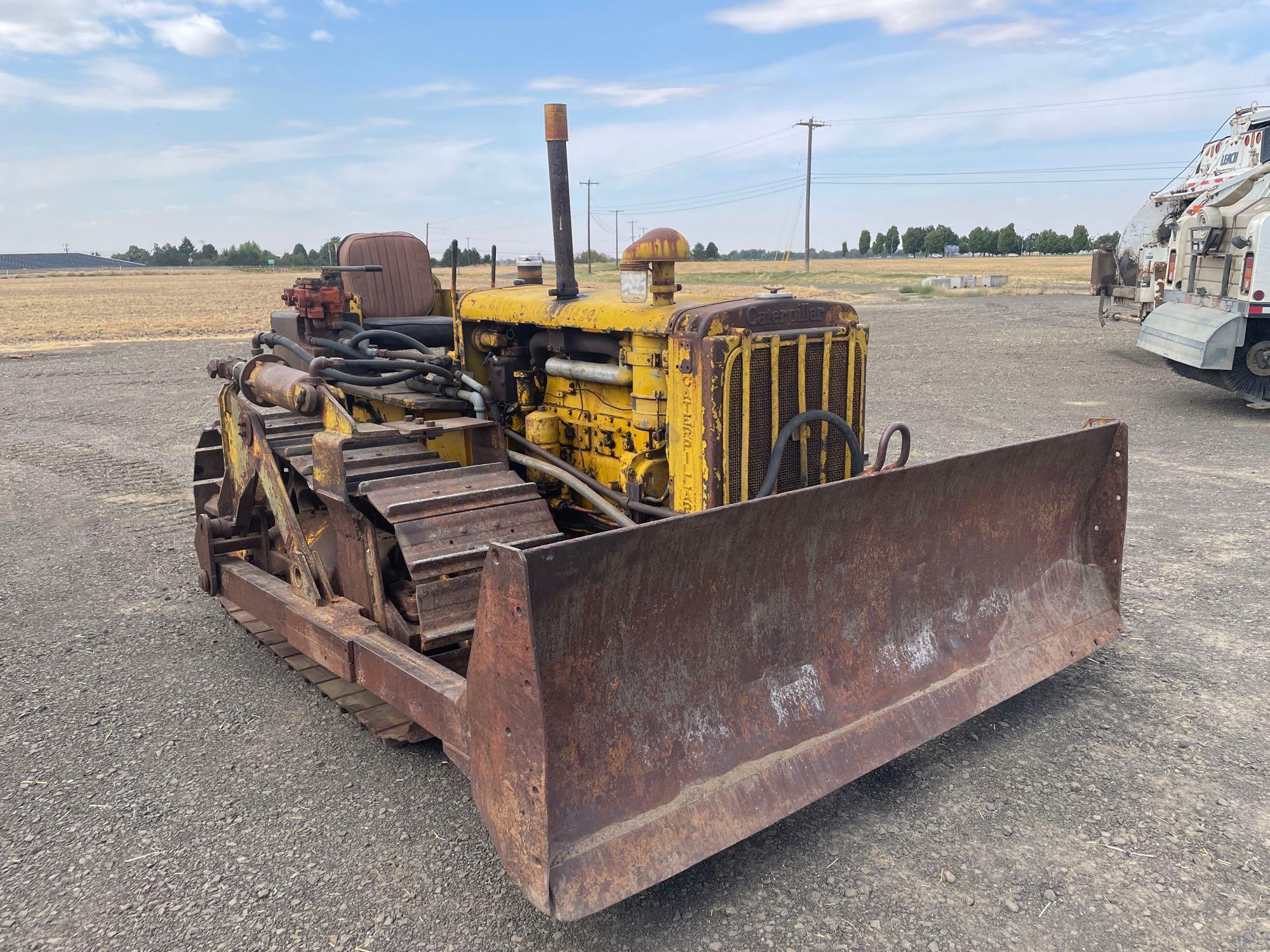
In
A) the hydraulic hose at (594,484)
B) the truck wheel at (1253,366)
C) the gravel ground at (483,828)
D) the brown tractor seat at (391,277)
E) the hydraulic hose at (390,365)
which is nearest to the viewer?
the gravel ground at (483,828)

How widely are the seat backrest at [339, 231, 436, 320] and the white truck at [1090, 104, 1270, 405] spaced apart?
877 cm

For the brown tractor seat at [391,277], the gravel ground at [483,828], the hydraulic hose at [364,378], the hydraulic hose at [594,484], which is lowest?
the gravel ground at [483,828]

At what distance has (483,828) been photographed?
3104 millimetres

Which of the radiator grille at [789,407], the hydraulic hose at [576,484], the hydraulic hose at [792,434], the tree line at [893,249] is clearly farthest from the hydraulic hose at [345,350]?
the tree line at [893,249]

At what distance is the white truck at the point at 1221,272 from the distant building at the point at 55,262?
117 m

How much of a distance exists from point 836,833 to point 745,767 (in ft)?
1.37

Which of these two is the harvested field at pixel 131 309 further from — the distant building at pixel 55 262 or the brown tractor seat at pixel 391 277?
the distant building at pixel 55 262

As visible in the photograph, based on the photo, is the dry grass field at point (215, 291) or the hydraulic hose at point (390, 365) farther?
the dry grass field at point (215, 291)

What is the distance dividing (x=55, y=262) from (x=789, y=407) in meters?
139

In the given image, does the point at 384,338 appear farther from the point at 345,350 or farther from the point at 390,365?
the point at 390,365

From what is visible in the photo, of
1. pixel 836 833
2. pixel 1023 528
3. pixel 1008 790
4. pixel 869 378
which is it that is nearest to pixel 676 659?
pixel 836 833

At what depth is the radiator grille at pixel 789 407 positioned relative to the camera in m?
3.83

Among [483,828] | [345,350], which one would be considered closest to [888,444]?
[483,828]

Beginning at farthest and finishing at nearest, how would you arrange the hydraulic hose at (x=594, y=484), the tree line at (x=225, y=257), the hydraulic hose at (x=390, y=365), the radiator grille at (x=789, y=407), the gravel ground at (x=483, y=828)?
the tree line at (x=225, y=257) → the hydraulic hose at (x=390, y=365) → the hydraulic hose at (x=594, y=484) → the radiator grille at (x=789, y=407) → the gravel ground at (x=483, y=828)
